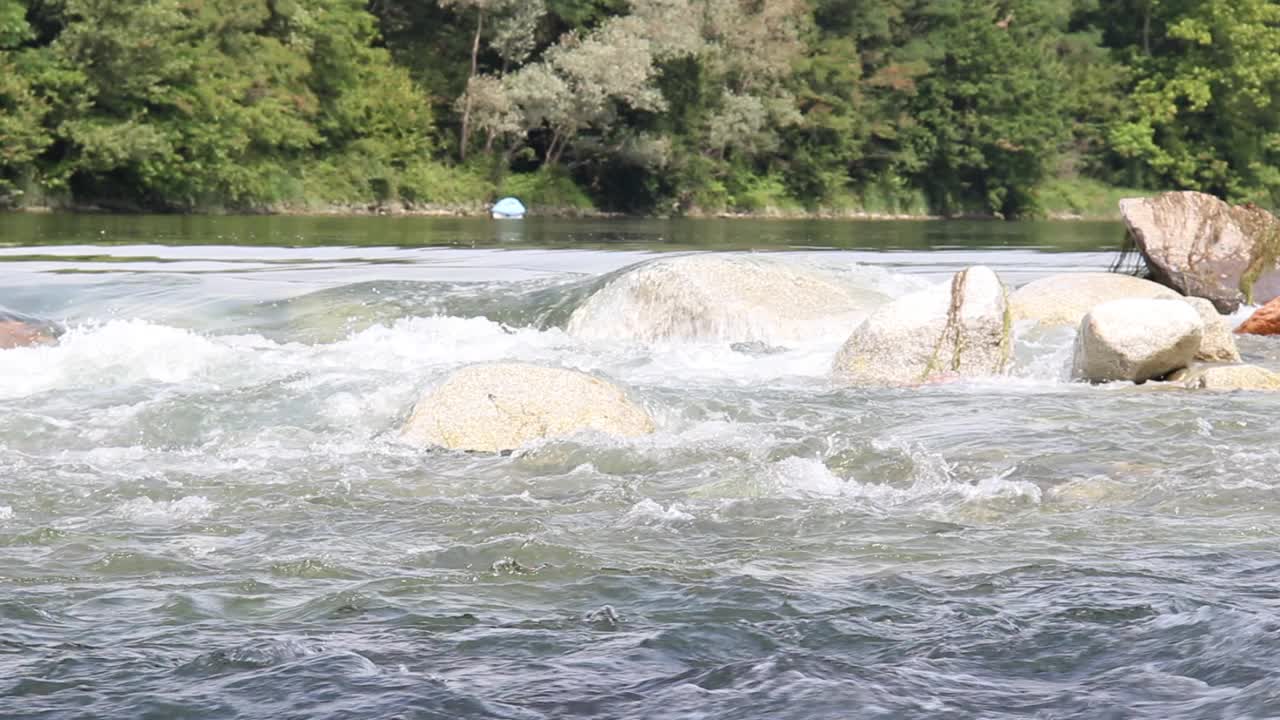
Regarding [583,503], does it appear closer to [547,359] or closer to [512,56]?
[547,359]

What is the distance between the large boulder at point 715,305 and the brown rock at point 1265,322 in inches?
138

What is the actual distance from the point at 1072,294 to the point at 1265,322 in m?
1.77

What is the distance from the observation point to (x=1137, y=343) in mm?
11172

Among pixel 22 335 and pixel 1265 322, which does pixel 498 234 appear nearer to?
pixel 1265 322

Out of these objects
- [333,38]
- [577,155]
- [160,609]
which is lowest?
[160,609]

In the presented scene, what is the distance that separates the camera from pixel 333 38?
4331cm

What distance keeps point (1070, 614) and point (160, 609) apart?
2.95 m

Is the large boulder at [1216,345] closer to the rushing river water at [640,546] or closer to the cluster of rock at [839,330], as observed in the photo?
the cluster of rock at [839,330]

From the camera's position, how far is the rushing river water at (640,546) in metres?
4.38

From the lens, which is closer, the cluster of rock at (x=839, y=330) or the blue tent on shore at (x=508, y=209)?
the cluster of rock at (x=839, y=330)

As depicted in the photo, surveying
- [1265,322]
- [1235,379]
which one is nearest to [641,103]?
[1265,322]

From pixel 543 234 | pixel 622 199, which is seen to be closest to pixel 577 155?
pixel 622 199

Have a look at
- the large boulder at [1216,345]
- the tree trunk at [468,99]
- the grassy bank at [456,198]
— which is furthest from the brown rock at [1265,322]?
the tree trunk at [468,99]

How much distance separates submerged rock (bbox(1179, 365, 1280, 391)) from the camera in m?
10.6
